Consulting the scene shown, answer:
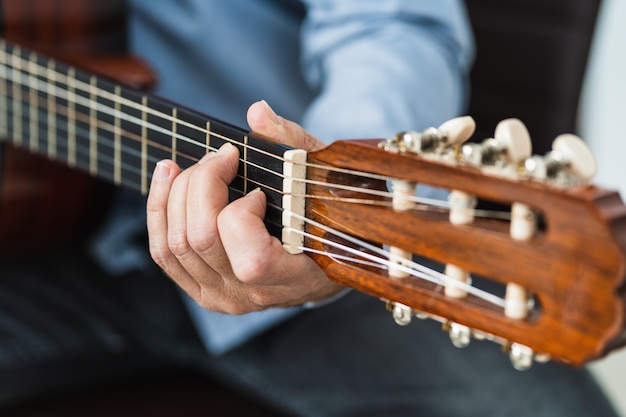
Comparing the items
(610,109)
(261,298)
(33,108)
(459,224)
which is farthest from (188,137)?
(610,109)

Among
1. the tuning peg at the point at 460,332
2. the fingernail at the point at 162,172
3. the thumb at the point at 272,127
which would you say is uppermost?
the thumb at the point at 272,127

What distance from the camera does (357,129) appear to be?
32.1 inches

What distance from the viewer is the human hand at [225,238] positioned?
21.2 inches

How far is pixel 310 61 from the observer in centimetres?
99

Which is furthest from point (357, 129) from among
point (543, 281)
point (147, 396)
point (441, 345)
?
point (147, 396)

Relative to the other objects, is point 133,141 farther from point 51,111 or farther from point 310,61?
point 310,61

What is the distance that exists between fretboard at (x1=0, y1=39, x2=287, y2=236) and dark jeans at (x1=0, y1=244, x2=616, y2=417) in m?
0.21

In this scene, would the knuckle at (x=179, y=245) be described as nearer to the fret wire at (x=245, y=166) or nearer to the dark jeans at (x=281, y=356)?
the fret wire at (x=245, y=166)

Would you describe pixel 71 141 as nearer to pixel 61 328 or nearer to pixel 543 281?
pixel 61 328

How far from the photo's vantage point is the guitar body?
1040mm

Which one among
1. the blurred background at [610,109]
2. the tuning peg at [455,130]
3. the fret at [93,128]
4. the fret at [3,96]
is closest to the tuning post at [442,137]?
the tuning peg at [455,130]

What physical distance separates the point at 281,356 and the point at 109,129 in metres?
0.36

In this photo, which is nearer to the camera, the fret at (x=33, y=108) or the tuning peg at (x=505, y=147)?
the tuning peg at (x=505, y=147)

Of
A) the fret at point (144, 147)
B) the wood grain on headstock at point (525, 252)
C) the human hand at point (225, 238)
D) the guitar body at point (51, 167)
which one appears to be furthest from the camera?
the guitar body at point (51, 167)
